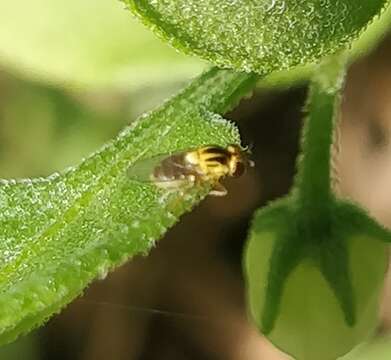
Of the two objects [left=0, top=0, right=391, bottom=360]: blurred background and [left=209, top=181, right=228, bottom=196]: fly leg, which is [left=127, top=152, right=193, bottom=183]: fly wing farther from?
[left=0, top=0, right=391, bottom=360]: blurred background

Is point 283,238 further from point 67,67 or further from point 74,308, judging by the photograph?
point 74,308

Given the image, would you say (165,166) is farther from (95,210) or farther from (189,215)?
(189,215)

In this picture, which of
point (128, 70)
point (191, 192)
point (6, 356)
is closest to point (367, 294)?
point (191, 192)

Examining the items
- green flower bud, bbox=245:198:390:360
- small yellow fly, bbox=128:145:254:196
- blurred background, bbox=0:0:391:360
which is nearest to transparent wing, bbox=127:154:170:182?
small yellow fly, bbox=128:145:254:196

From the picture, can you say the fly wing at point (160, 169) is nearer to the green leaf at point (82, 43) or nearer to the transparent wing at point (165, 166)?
the transparent wing at point (165, 166)

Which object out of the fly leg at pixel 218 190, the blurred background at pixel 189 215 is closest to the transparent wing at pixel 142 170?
the fly leg at pixel 218 190
